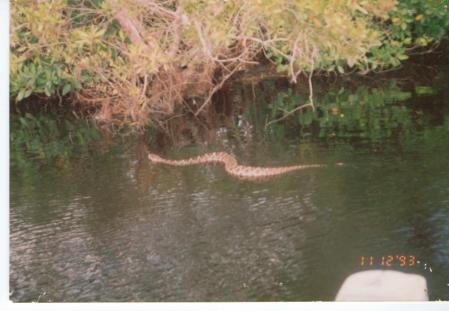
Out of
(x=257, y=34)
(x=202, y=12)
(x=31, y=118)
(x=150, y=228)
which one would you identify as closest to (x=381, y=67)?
(x=257, y=34)

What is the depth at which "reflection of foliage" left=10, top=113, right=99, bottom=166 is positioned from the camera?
Answer: 391 centimetres

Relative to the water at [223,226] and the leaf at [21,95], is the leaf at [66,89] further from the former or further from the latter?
the water at [223,226]

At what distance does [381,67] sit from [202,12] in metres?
0.78

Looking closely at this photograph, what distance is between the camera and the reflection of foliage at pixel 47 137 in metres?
3.91

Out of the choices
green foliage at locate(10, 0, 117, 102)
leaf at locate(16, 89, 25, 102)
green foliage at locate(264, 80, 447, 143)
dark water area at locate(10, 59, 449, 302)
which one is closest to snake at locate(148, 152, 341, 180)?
dark water area at locate(10, 59, 449, 302)

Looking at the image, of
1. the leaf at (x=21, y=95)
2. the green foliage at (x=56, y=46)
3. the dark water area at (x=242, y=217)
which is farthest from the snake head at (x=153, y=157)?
the leaf at (x=21, y=95)

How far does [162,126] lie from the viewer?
4000mm
